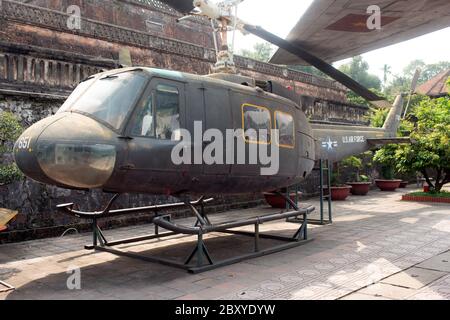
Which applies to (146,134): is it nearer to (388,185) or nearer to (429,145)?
(429,145)

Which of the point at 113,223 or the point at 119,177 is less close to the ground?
the point at 119,177

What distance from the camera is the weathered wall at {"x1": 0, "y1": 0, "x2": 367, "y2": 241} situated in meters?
8.10

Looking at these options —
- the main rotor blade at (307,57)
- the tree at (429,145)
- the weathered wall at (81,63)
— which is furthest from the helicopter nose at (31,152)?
the tree at (429,145)

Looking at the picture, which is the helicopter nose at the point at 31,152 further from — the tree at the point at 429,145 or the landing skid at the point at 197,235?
the tree at the point at 429,145

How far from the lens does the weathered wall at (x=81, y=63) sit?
8.10 m

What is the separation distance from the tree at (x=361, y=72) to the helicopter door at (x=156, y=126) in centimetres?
A: 5800

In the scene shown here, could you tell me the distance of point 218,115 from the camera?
6.07 meters

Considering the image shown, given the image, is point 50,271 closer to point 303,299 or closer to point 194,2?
point 303,299

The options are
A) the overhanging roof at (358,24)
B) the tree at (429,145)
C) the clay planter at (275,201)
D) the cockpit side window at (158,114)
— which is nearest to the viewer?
the cockpit side window at (158,114)

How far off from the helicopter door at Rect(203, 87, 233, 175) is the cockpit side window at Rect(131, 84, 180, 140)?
51 cm

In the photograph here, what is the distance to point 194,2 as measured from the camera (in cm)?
635

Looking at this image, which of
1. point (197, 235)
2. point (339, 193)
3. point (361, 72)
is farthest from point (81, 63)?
point (361, 72)
